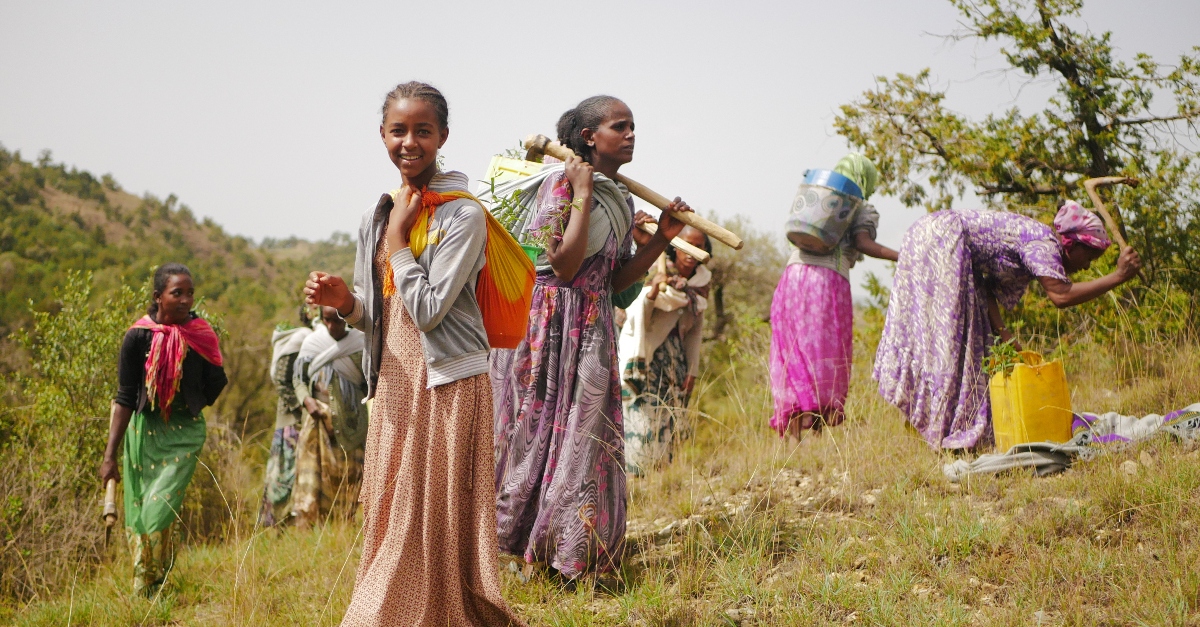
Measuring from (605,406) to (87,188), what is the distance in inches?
1190

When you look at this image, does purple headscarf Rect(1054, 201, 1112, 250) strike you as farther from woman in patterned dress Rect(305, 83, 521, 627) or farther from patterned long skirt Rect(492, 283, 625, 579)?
woman in patterned dress Rect(305, 83, 521, 627)

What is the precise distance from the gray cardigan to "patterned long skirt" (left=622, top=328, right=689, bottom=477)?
3.63 metres

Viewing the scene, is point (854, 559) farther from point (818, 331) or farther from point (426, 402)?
point (818, 331)

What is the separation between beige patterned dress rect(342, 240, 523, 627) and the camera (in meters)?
2.94

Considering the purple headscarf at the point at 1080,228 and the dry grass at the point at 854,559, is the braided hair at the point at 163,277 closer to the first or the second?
the dry grass at the point at 854,559

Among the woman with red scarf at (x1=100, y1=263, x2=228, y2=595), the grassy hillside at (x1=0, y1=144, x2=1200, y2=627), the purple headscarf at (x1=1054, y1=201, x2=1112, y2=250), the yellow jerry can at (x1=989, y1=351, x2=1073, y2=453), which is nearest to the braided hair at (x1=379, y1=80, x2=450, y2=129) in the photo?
the grassy hillside at (x1=0, y1=144, x2=1200, y2=627)

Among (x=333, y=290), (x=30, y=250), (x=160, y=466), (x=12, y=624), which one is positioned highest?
(x=30, y=250)

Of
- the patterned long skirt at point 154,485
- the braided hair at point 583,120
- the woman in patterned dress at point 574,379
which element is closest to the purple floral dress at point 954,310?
the woman in patterned dress at point 574,379

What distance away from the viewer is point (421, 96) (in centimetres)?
306

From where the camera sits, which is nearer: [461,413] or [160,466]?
[461,413]

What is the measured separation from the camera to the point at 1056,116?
316 inches

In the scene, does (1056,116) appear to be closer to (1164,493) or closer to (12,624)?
(1164,493)

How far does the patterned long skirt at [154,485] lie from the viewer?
4.80m

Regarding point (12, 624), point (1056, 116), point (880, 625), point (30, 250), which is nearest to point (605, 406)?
point (880, 625)
